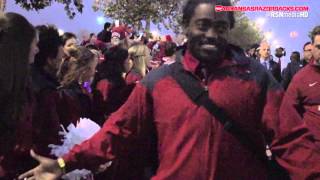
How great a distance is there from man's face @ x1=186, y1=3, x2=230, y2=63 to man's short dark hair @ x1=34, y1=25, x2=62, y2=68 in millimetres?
1764

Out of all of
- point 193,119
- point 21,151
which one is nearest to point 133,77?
point 21,151

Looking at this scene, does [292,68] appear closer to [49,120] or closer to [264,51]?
[264,51]

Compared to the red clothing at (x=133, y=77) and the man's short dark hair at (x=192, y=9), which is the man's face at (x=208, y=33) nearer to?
the man's short dark hair at (x=192, y=9)

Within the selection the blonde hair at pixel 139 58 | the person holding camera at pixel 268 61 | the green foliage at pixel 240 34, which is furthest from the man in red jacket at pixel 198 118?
the person holding camera at pixel 268 61

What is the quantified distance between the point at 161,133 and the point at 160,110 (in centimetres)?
12

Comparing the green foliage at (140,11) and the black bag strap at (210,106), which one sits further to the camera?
the green foliage at (140,11)

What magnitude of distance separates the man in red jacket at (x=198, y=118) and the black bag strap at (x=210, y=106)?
0.02 m

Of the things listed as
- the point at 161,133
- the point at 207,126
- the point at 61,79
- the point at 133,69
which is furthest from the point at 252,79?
the point at 133,69

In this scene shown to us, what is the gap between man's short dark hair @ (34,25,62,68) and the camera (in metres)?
4.92

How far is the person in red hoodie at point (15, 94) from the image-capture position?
3619 millimetres

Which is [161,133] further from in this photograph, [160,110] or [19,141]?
[19,141]

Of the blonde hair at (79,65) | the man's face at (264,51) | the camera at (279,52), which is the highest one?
the blonde hair at (79,65)

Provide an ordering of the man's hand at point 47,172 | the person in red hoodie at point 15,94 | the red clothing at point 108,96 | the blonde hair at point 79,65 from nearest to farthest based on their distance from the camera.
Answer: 1. the man's hand at point 47,172
2. the person in red hoodie at point 15,94
3. the blonde hair at point 79,65
4. the red clothing at point 108,96

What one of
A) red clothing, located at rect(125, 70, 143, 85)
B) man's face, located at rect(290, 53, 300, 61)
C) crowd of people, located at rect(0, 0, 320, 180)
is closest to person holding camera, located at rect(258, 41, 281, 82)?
man's face, located at rect(290, 53, 300, 61)
